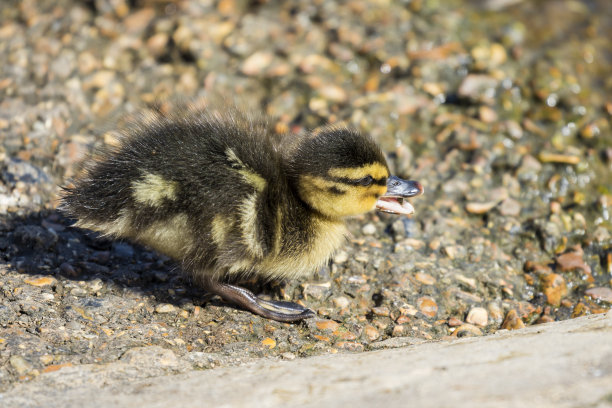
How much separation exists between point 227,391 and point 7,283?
123 cm

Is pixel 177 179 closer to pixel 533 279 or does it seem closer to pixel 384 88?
pixel 533 279

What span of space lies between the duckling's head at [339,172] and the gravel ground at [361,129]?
39 centimetres

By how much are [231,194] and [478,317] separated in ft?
4.00

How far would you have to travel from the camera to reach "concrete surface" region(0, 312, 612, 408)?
5.97ft

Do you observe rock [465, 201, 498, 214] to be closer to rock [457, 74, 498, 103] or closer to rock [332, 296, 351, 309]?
rock [457, 74, 498, 103]

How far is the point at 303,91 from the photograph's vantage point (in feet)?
13.9

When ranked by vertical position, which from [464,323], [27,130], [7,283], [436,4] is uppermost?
[436,4]

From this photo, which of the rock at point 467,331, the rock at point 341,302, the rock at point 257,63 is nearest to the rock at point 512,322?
the rock at point 467,331

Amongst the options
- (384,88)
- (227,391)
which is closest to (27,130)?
(384,88)

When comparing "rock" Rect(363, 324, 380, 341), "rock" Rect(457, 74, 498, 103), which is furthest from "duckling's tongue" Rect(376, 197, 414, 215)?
"rock" Rect(457, 74, 498, 103)

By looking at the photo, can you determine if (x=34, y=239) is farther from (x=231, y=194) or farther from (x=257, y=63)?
(x=257, y=63)

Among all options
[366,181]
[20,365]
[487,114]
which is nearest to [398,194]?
[366,181]

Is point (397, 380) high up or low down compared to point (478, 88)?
down

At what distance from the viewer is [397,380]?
6.46ft
